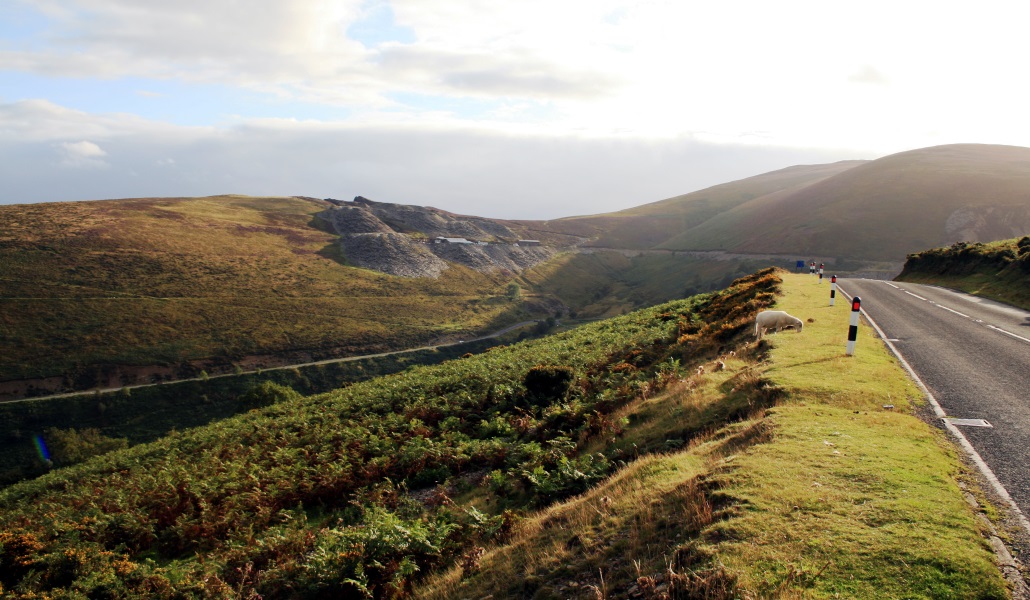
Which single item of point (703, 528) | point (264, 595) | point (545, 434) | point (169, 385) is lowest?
point (169, 385)

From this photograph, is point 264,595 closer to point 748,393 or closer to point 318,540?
point 318,540

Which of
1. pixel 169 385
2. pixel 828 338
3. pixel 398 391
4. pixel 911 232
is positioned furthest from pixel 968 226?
pixel 169 385

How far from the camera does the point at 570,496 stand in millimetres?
10156

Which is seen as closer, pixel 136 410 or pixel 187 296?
pixel 136 410

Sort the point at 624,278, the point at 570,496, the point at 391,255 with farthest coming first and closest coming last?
the point at 624,278, the point at 391,255, the point at 570,496

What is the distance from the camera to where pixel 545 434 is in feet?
48.8

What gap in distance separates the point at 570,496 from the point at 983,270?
45546 millimetres

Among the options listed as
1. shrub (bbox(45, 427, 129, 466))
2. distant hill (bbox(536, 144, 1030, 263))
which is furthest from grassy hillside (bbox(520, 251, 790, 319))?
shrub (bbox(45, 427, 129, 466))

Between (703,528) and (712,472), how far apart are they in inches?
67.8

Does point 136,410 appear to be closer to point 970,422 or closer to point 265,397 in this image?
point 265,397

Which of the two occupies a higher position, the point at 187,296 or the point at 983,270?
the point at 983,270

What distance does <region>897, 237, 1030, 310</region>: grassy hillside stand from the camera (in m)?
31.4

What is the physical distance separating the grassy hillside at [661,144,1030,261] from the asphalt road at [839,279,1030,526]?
340 ft

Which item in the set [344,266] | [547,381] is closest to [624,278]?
[344,266]
